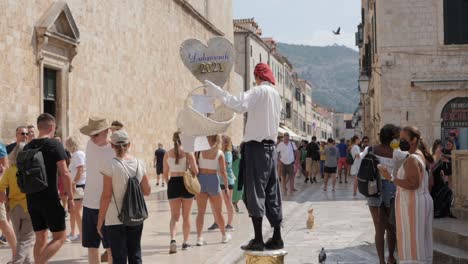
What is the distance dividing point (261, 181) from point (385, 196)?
88.1 inches

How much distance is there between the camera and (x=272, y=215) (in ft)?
20.6

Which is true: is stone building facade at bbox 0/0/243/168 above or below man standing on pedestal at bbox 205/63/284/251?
above

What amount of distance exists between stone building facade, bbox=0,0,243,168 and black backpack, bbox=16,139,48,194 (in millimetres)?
7418

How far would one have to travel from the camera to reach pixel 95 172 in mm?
6887

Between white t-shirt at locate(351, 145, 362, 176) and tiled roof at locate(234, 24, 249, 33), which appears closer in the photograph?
white t-shirt at locate(351, 145, 362, 176)

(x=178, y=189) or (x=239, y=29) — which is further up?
(x=239, y=29)

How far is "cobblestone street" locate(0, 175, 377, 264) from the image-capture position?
873 cm

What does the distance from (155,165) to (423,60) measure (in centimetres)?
1045

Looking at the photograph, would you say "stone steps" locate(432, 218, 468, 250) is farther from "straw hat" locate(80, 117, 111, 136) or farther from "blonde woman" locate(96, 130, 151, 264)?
"straw hat" locate(80, 117, 111, 136)

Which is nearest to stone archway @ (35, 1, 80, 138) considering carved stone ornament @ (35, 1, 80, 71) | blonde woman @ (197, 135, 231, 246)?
carved stone ornament @ (35, 1, 80, 71)

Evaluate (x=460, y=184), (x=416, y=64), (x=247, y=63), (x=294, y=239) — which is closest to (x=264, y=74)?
(x=460, y=184)

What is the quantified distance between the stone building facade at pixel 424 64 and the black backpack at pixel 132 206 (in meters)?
18.7

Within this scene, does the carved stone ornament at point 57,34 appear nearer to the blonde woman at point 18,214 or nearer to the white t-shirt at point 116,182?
the blonde woman at point 18,214

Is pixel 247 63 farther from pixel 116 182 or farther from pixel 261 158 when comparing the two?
pixel 116 182
